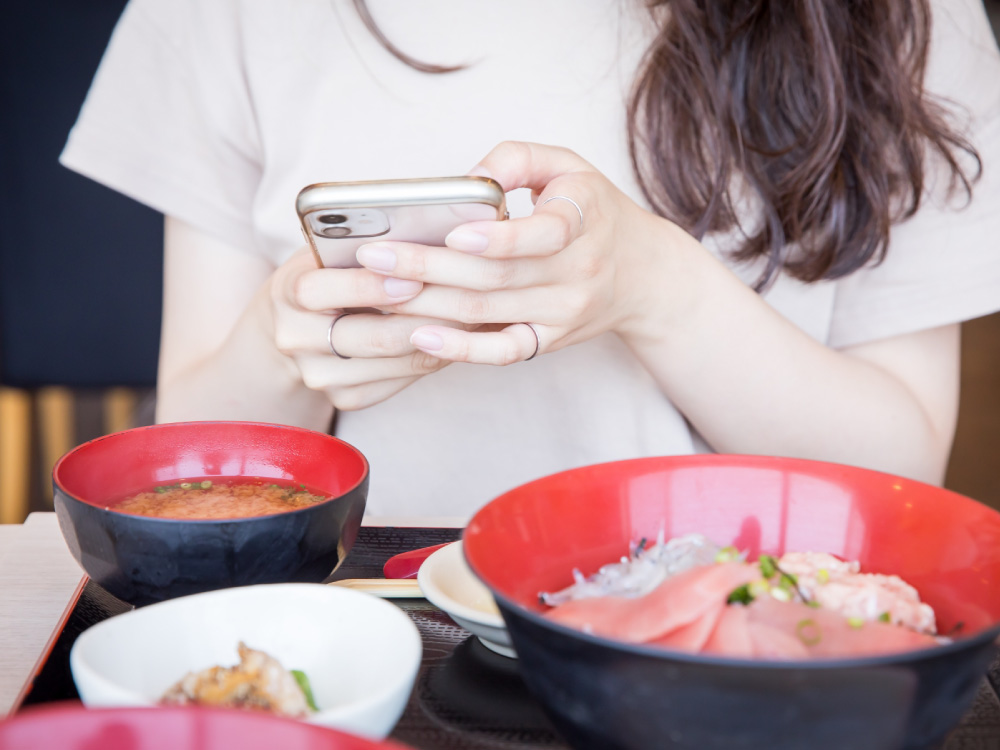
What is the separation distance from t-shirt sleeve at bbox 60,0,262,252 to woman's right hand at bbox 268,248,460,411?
519 mm

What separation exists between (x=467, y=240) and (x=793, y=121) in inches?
31.1

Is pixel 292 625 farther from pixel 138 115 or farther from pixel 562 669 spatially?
pixel 138 115

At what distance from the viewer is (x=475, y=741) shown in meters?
0.63

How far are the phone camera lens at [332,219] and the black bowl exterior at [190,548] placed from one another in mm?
240

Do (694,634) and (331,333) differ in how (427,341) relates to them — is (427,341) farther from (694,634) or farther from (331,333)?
(694,634)

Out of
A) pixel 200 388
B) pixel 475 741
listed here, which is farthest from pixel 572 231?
pixel 200 388

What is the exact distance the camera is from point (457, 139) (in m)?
1.40

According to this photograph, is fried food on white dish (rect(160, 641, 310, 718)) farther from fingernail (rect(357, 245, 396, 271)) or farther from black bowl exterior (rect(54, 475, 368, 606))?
fingernail (rect(357, 245, 396, 271))

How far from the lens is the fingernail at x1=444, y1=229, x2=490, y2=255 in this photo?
74 cm

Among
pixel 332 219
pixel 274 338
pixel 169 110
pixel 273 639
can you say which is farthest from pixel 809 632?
pixel 169 110

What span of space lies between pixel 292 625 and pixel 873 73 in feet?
3.85

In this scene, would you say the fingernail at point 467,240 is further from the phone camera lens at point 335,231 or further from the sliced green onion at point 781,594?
the sliced green onion at point 781,594

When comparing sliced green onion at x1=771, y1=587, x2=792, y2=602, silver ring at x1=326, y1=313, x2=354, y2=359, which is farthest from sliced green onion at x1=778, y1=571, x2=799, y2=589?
silver ring at x1=326, y1=313, x2=354, y2=359

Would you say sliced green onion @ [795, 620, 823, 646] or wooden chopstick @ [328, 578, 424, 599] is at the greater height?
sliced green onion @ [795, 620, 823, 646]
